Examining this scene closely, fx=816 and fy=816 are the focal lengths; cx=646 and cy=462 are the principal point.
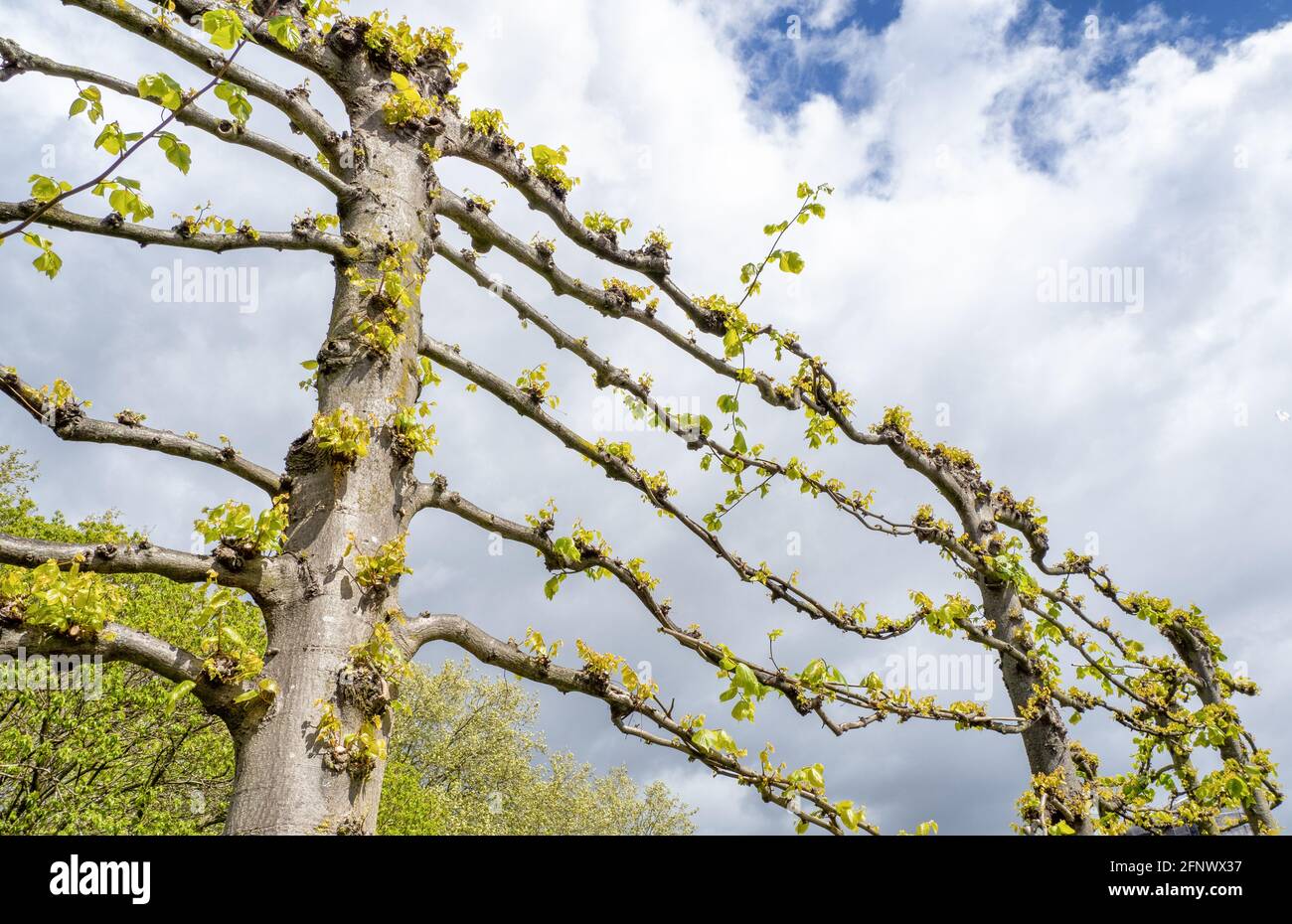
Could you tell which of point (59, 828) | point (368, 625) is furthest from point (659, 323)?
point (59, 828)

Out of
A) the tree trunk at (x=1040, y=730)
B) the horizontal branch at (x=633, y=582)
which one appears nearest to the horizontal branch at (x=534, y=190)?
the horizontal branch at (x=633, y=582)

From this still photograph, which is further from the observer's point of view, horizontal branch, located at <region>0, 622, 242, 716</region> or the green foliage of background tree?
the green foliage of background tree

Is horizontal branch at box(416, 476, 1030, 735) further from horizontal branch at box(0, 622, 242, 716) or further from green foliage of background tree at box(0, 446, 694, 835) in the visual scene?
green foliage of background tree at box(0, 446, 694, 835)

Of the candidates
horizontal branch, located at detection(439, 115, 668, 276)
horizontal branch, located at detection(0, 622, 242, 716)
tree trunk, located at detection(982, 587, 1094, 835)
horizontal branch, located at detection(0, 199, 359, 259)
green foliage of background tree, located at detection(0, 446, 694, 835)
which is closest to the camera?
horizontal branch, located at detection(0, 622, 242, 716)

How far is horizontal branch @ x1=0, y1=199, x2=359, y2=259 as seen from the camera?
3281 millimetres

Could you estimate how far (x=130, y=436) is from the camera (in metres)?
3.18

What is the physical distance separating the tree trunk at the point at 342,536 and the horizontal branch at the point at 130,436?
0.17 m

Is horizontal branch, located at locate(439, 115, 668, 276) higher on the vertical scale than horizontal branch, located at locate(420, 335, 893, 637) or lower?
higher

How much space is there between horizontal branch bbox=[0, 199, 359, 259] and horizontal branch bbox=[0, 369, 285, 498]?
765mm

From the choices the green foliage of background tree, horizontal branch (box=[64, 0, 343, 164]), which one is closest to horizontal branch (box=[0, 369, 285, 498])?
horizontal branch (box=[64, 0, 343, 164])

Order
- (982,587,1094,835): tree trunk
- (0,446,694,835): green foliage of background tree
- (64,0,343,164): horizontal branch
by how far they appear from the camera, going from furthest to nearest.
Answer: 1. (0,446,694,835): green foliage of background tree
2. (982,587,1094,835): tree trunk
3. (64,0,343,164): horizontal branch

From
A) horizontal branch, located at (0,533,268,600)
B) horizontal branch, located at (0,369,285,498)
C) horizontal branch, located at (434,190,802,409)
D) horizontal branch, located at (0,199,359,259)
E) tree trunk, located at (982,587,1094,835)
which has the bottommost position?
tree trunk, located at (982,587,1094,835)

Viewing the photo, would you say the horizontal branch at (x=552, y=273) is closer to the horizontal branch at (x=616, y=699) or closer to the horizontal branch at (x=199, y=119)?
the horizontal branch at (x=199, y=119)
